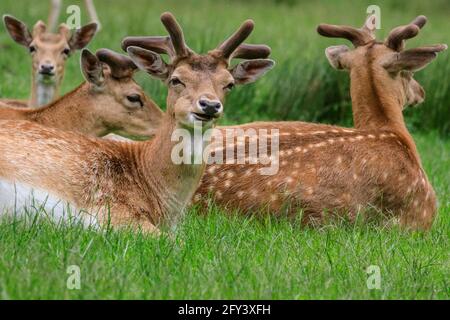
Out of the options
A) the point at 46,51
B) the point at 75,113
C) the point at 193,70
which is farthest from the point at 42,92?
the point at 193,70

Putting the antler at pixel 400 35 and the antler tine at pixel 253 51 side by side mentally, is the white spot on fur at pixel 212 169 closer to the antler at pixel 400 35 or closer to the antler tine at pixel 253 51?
the antler tine at pixel 253 51

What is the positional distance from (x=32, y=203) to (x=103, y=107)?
225cm

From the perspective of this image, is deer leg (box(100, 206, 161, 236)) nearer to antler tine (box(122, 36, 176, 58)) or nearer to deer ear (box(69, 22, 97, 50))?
antler tine (box(122, 36, 176, 58))

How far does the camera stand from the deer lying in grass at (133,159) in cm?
612

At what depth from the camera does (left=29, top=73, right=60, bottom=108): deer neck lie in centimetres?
1005

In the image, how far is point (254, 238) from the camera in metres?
6.03

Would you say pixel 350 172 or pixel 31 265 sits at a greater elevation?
pixel 350 172

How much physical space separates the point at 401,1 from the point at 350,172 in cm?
1744

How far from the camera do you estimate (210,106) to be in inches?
241

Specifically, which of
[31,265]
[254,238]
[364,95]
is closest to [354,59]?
[364,95]

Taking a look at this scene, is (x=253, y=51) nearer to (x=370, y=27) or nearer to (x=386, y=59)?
(x=386, y=59)

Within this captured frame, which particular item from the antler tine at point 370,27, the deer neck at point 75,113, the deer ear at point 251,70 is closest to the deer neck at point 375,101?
the antler tine at point 370,27
